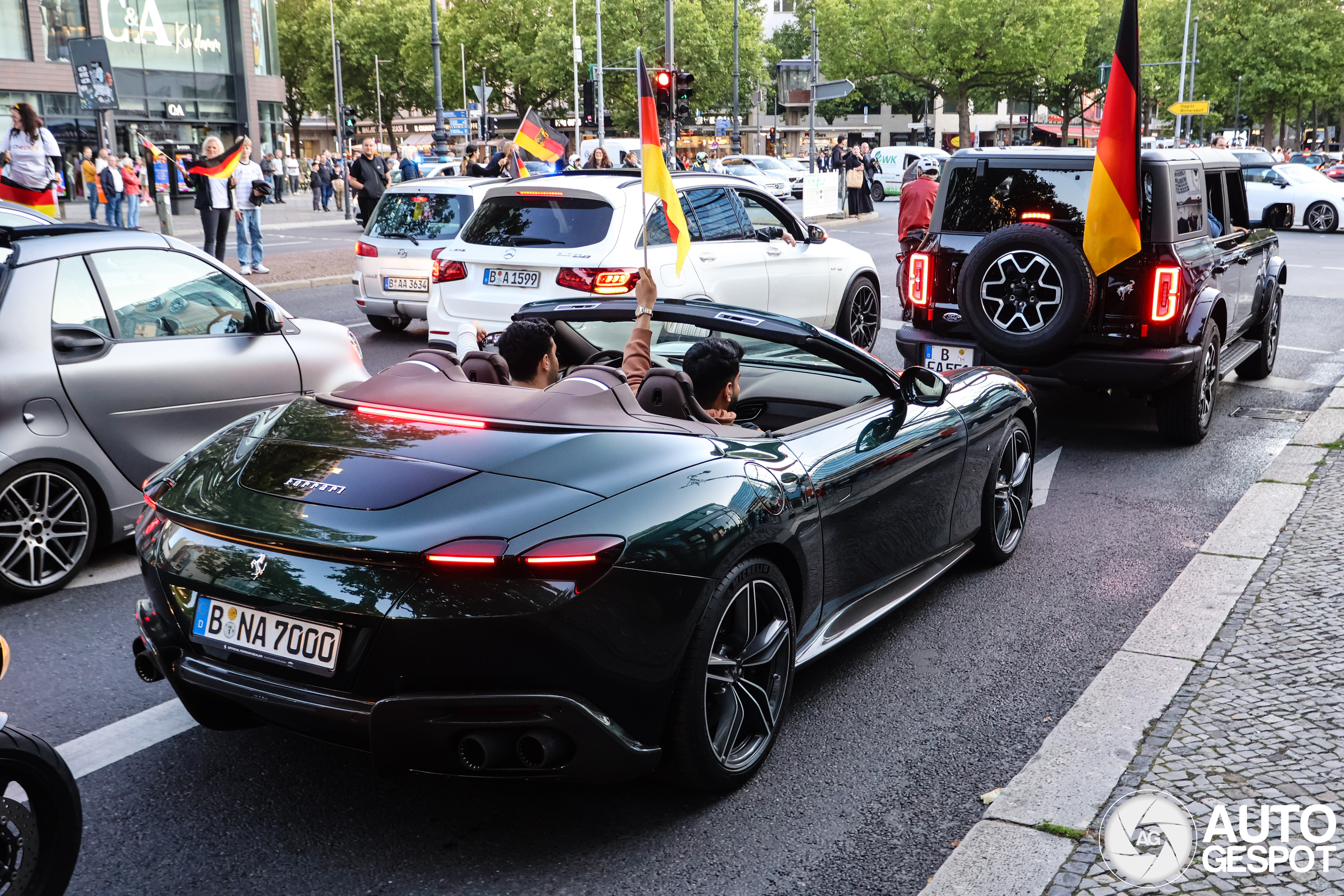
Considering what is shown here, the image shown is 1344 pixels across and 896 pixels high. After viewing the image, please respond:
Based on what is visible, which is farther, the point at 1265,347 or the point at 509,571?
the point at 1265,347

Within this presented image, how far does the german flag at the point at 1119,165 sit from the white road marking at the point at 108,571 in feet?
16.3

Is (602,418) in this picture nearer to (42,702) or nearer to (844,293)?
(42,702)

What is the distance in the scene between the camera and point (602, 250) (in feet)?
30.4

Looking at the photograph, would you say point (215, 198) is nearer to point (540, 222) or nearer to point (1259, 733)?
point (540, 222)

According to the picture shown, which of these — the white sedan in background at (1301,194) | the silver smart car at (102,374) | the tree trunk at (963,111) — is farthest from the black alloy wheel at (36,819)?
the tree trunk at (963,111)

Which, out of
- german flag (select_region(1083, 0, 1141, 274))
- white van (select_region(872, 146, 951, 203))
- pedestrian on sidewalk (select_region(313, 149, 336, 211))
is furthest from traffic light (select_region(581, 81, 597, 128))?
german flag (select_region(1083, 0, 1141, 274))

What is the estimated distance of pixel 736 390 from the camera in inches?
181

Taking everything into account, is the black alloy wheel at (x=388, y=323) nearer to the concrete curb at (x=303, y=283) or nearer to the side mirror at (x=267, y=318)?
the concrete curb at (x=303, y=283)

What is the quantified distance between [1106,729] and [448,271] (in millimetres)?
6918

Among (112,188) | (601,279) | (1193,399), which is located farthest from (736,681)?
(112,188)

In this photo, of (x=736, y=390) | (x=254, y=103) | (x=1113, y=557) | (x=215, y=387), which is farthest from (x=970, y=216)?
(x=254, y=103)

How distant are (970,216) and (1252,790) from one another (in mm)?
5183

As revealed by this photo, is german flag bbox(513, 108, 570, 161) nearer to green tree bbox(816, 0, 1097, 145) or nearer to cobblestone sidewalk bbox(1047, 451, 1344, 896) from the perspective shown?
cobblestone sidewalk bbox(1047, 451, 1344, 896)

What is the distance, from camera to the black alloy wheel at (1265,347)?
10141 mm
